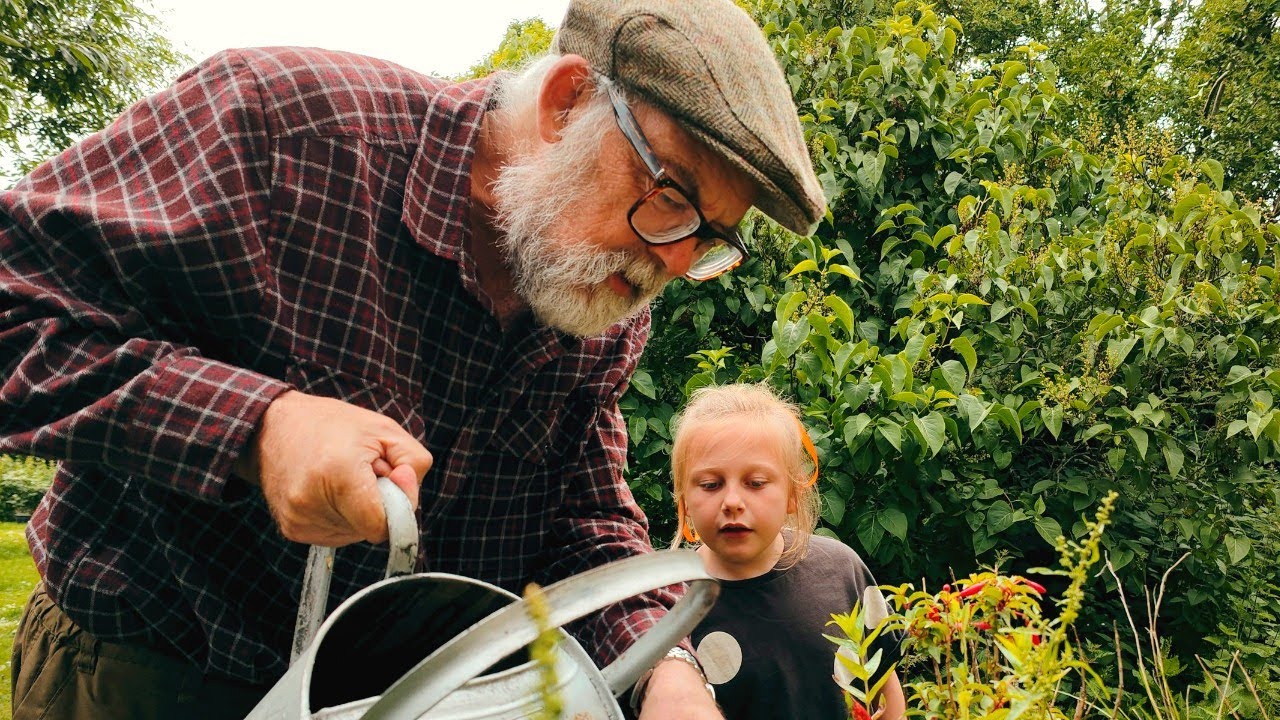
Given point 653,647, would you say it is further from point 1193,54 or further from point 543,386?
point 1193,54

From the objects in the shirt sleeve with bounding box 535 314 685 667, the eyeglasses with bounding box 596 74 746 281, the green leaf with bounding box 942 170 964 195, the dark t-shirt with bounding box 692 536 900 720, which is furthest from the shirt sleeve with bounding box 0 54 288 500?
the green leaf with bounding box 942 170 964 195

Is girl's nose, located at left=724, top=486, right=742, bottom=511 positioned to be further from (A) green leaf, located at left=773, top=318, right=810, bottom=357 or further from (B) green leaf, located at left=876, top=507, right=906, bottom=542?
(B) green leaf, located at left=876, top=507, right=906, bottom=542

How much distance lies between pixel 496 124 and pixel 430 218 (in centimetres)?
30

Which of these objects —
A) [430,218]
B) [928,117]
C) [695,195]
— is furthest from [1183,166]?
[430,218]

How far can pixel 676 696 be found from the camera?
4.33 ft

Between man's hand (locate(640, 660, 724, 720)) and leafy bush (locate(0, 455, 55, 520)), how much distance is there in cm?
1832

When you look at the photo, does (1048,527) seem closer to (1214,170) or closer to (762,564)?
(762,564)

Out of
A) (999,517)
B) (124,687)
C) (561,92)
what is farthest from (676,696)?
(999,517)

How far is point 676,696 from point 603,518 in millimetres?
575

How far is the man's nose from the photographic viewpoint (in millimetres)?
1623

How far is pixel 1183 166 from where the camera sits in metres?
3.87

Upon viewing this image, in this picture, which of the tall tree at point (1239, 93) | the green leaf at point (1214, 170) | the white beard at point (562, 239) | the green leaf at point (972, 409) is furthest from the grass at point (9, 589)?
the tall tree at point (1239, 93)

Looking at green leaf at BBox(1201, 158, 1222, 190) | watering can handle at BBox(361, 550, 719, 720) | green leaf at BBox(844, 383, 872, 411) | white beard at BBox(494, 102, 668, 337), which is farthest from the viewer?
green leaf at BBox(1201, 158, 1222, 190)

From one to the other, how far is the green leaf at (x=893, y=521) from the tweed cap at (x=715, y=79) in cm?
153
